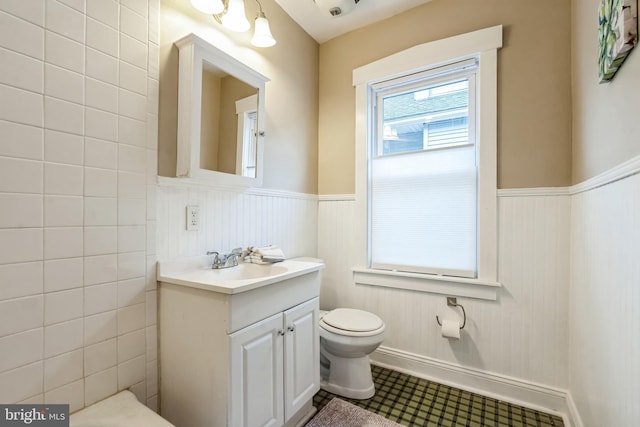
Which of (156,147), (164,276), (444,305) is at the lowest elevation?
(444,305)

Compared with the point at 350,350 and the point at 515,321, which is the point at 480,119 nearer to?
the point at 515,321

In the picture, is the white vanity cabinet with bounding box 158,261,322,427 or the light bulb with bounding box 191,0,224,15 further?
the light bulb with bounding box 191,0,224,15

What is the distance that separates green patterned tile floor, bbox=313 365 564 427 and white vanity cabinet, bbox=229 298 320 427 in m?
0.36

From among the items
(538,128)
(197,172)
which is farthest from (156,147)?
(538,128)

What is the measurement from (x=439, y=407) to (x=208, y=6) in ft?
8.27

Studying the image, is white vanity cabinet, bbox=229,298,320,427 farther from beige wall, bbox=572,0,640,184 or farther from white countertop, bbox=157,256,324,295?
beige wall, bbox=572,0,640,184

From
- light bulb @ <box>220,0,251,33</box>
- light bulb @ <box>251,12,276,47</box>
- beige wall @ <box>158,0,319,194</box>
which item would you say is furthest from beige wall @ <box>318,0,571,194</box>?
light bulb @ <box>220,0,251,33</box>

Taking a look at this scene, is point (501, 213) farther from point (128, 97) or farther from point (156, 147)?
point (128, 97)

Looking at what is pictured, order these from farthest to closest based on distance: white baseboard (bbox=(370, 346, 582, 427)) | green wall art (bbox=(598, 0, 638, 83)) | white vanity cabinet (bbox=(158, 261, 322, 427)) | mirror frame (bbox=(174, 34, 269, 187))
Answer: white baseboard (bbox=(370, 346, 582, 427)), mirror frame (bbox=(174, 34, 269, 187)), white vanity cabinet (bbox=(158, 261, 322, 427)), green wall art (bbox=(598, 0, 638, 83))

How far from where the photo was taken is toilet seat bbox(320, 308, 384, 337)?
1.71 meters

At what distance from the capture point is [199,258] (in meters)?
1.47

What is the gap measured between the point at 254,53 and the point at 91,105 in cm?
108

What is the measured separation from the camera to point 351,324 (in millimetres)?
1783

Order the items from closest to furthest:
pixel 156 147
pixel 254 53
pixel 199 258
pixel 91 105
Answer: pixel 91 105 → pixel 156 147 → pixel 199 258 → pixel 254 53
